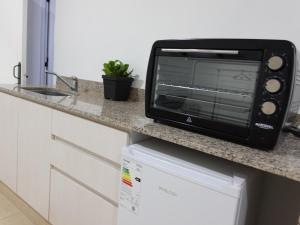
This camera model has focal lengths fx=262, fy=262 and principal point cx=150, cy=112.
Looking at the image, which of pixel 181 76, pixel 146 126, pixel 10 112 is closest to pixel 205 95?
pixel 181 76

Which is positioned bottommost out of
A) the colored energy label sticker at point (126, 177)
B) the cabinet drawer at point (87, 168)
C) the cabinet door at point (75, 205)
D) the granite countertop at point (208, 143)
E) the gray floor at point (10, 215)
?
the gray floor at point (10, 215)

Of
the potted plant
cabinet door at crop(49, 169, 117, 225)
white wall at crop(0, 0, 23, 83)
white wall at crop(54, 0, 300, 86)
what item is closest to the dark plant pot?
the potted plant

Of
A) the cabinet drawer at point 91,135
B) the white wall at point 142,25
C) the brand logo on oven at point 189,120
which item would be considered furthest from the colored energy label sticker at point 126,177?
the white wall at point 142,25

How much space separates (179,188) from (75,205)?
2.55 feet

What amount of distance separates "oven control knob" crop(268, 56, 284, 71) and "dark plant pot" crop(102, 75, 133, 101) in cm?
114

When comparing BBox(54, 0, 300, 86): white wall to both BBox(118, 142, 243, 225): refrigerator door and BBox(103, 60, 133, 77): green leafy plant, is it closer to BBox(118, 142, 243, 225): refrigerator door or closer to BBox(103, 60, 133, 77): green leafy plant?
BBox(103, 60, 133, 77): green leafy plant

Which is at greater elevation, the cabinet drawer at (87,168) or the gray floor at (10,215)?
the cabinet drawer at (87,168)

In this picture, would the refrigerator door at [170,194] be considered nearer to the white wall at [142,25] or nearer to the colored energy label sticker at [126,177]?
the colored energy label sticker at [126,177]

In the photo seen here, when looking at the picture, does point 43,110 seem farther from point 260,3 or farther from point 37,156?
point 260,3

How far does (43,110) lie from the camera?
165 centimetres

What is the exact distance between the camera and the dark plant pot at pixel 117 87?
183 centimetres

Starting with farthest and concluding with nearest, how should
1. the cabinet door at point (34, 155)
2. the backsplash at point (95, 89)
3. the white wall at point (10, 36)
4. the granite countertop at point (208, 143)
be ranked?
1. the white wall at point (10, 36)
2. the backsplash at point (95, 89)
3. the cabinet door at point (34, 155)
4. the granite countertop at point (208, 143)

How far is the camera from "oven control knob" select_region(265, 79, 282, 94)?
33.1 inches

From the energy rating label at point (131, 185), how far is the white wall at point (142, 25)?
92 centimetres
